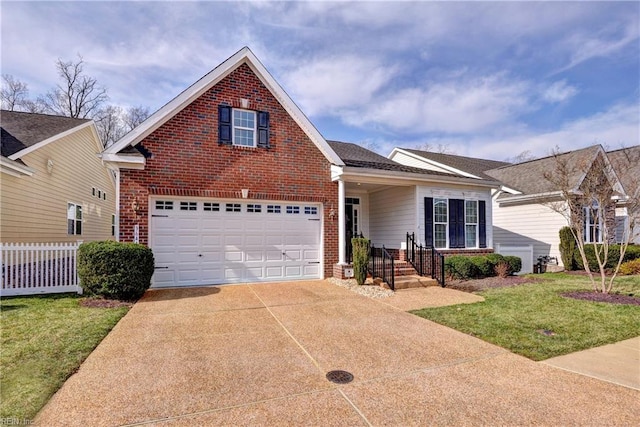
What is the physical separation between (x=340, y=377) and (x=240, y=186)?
22.9 ft

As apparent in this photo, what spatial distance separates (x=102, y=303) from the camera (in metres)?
6.99

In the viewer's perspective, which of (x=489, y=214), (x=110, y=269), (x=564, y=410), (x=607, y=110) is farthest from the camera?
(x=607, y=110)

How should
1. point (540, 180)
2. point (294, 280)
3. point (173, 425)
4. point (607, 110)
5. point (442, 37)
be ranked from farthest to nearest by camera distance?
point (607, 110)
point (540, 180)
point (442, 37)
point (294, 280)
point (173, 425)

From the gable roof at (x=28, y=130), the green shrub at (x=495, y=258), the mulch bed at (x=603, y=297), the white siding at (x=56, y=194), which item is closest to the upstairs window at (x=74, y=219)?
the white siding at (x=56, y=194)

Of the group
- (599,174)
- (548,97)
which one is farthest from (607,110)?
(599,174)

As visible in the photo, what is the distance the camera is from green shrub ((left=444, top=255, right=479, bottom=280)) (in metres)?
11.3

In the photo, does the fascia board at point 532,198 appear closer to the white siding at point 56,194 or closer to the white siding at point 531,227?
the white siding at point 531,227

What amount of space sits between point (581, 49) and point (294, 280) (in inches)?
498

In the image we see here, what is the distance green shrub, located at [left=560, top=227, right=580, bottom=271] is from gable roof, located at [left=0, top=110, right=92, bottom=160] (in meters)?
20.3

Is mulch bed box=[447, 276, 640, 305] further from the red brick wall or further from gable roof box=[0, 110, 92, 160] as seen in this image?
gable roof box=[0, 110, 92, 160]

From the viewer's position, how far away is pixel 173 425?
283 centimetres

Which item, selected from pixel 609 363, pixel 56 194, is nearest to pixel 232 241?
pixel 609 363

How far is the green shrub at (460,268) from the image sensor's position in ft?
37.0

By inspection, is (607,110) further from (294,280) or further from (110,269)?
(110,269)
